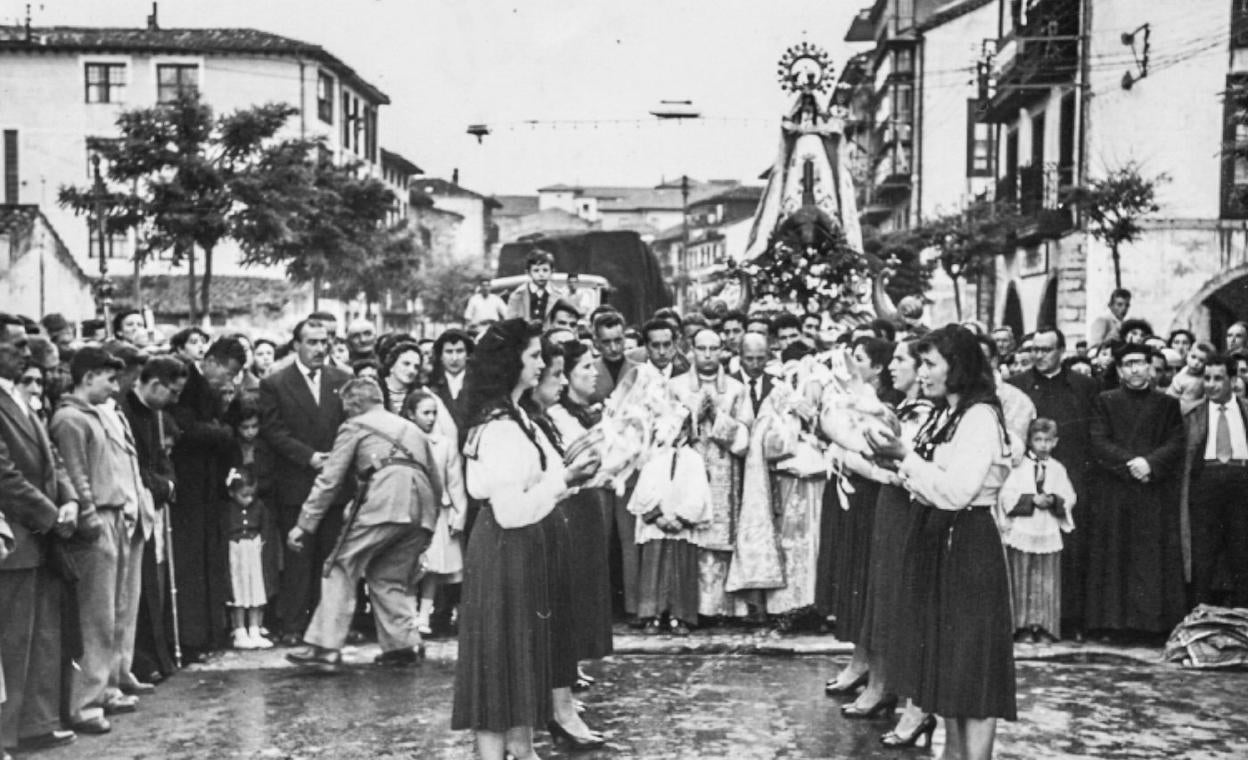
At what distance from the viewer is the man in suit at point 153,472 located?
8242mm

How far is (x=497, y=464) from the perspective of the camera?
5.64m

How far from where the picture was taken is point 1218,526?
9.89 metres

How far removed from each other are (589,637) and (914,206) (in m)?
42.0

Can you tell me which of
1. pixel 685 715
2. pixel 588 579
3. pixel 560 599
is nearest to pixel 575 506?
pixel 588 579

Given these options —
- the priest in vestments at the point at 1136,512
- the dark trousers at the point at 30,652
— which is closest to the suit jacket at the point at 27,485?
the dark trousers at the point at 30,652

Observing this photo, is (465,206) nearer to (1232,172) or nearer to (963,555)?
(1232,172)

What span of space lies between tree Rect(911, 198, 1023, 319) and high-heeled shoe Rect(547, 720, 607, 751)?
76.9 feet

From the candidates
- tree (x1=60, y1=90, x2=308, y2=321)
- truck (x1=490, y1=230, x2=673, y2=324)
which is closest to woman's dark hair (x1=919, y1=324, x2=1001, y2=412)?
truck (x1=490, y1=230, x2=673, y2=324)

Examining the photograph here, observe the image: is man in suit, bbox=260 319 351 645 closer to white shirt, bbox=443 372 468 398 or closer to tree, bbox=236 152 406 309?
white shirt, bbox=443 372 468 398

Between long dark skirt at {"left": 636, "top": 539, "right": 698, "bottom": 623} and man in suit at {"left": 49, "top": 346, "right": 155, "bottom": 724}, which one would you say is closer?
man in suit at {"left": 49, "top": 346, "right": 155, "bottom": 724}

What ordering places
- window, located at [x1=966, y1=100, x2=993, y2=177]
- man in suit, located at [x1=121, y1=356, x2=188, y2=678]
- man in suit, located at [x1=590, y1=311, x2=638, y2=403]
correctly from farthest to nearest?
window, located at [x1=966, y1=100, x2=993, y2=177]
man in suit, located at [x1=590, y1=311, x2=638, y2=403]
man in suit, located at [x1=121, y1=356, x2=188, y2=678]

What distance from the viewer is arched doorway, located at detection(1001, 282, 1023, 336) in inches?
1233

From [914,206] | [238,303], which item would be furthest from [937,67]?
[238,303]

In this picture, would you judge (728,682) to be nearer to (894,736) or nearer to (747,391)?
(894,736)
